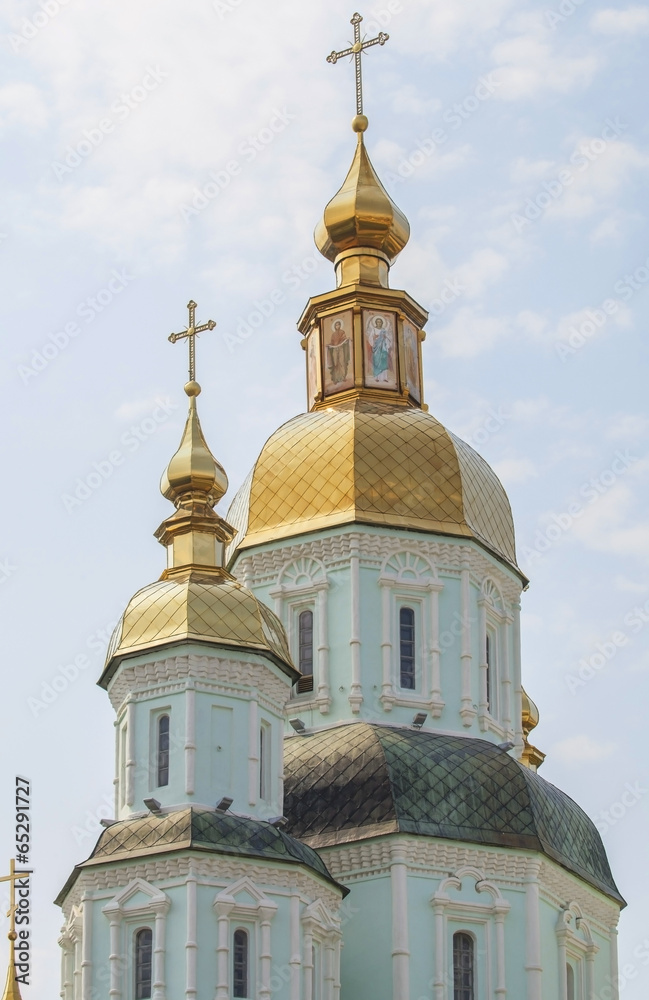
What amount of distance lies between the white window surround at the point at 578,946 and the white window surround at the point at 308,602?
4.03 metres

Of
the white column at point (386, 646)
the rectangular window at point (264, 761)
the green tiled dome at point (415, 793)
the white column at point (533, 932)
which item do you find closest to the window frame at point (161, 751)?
the rectangular window at point (264, 761)

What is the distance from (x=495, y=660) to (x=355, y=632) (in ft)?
7.15

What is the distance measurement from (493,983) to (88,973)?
4.88m

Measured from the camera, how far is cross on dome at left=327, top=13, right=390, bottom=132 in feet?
118

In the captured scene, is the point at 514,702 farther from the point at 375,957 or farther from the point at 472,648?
the point at 375,957

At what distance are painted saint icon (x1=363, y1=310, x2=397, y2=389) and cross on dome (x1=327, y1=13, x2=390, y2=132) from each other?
3.58m

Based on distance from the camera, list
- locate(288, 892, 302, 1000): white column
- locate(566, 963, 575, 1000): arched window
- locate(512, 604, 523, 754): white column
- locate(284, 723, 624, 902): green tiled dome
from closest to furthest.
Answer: locate(288, 892, 302, 1000): white column < locate(284, 723, 624, 902): green tiled dome < locate(566, 963, 575, 1000): arched window < locate(512, 604, 523, 754): white column

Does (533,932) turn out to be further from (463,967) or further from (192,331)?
(192,331)

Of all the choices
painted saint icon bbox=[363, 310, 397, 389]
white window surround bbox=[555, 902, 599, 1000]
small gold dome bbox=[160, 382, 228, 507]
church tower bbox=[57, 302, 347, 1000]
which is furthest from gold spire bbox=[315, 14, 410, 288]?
white window surround bbox=[555, 902, 599, 1000]

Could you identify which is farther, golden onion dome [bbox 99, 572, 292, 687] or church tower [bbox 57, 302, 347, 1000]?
golden onion dome [bbox 99, 572, 292, 687]

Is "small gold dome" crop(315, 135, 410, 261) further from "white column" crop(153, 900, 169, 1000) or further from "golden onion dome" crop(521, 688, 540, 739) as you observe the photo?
"white column" crop(153, 900, 169, 1000)

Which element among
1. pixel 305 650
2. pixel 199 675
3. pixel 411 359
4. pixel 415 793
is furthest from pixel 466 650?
pixel 411 359

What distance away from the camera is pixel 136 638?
28344 millimetres

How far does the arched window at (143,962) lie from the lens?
86.0ft
